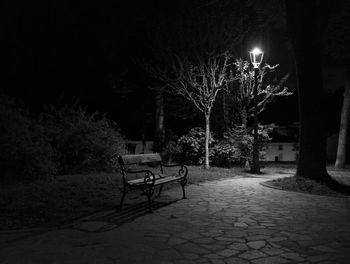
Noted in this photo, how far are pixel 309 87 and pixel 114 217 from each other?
771 cm

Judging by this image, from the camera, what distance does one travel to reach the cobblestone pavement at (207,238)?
4.80 m

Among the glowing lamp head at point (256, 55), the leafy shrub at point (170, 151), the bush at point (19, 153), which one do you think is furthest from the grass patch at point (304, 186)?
the leafy shrub at point (170, 151)

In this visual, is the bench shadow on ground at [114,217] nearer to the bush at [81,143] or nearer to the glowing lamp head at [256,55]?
the bush at [81,143]

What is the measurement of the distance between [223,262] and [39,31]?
793 inches

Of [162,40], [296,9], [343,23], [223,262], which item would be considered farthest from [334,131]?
[223,262]

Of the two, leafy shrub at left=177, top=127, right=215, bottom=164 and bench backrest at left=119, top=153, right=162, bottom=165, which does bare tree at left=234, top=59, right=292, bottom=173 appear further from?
bench backrest at left=119, top=153, right=162, bottom=165

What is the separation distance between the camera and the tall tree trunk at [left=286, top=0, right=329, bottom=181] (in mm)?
11609

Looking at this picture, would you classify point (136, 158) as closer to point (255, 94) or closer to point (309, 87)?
point (309, 87)

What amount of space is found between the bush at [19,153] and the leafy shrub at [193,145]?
328 inches

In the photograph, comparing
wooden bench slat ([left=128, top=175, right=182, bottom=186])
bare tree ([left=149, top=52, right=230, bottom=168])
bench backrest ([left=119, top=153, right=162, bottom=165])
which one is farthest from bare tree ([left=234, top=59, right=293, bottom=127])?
wooden bench slat ([left=128, top=175, right=182, bottom=186])

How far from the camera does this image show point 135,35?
65.9ft

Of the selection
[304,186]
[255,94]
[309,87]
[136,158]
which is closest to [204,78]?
[255,94]

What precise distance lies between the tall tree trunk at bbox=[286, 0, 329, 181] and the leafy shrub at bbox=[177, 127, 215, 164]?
7236 mm

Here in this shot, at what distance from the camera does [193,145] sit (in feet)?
61.3
